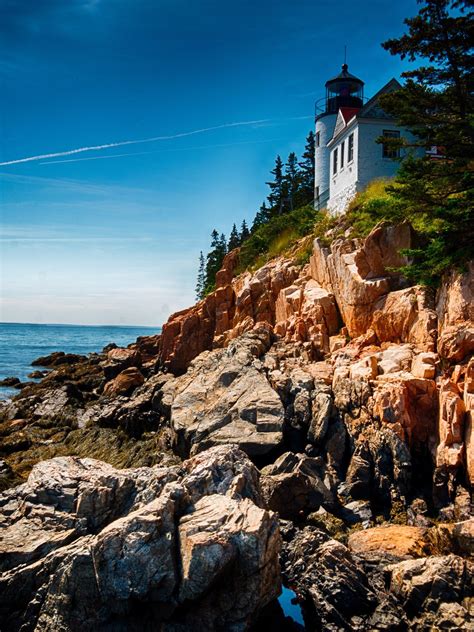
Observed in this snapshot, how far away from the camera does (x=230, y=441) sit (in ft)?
56.9

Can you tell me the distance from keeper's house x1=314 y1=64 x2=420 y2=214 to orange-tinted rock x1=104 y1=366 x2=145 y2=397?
58.1 ft

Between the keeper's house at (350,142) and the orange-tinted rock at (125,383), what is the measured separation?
17.7m

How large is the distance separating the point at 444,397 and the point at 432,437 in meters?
1.45

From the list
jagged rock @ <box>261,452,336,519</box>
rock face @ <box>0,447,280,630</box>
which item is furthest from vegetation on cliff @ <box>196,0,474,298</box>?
rock face @ <box>0,447,280,630</box>

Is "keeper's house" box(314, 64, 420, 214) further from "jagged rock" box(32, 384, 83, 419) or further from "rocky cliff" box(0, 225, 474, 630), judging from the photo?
"jagged rock" box(32, 384, 83, 419)

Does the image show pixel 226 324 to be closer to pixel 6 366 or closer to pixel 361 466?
pixel 361 466

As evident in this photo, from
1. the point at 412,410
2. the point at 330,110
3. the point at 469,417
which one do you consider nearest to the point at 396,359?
the point at 412,410

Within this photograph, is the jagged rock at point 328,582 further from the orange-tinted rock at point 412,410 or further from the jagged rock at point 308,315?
the jagged rock at point 308,315

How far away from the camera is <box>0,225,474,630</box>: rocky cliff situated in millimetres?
9586

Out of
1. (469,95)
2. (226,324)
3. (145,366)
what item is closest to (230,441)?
(469,95)

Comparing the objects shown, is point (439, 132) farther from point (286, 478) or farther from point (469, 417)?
point (286, 478)

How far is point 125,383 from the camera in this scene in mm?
32000

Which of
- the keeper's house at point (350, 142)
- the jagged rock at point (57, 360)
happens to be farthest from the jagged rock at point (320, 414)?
the jagged rock at point (57, 360)

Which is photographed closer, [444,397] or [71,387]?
[444,397]
